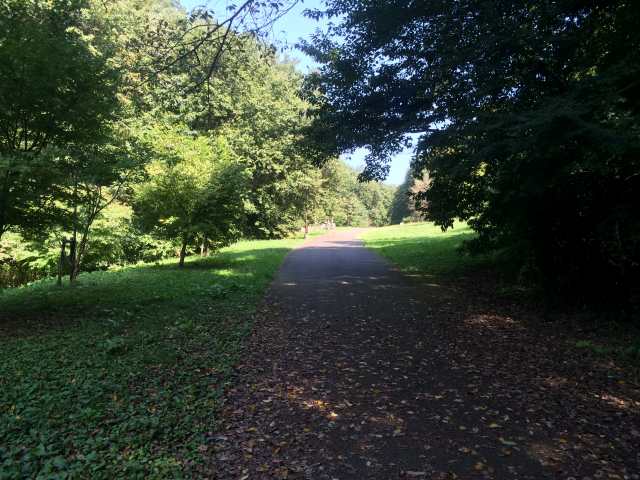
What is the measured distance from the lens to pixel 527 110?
710 centimetres

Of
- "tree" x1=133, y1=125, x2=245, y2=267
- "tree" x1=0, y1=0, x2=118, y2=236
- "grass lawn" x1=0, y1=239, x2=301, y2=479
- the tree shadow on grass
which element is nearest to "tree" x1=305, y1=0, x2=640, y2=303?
the tree shadow on grass

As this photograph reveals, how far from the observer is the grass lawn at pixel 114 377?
11.8 feet

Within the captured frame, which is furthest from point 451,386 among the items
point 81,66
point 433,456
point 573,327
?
point 81,66

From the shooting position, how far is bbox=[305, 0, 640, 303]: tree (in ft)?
20.6

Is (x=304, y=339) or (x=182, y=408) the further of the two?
(x=304, y=339)

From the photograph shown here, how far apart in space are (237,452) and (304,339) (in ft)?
10.8

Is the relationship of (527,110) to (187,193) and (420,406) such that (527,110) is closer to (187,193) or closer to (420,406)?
(420,406)

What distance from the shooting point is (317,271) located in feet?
46.6

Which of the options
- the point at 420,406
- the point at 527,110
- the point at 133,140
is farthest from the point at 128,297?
the point at 527,110

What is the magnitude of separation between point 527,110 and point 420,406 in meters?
5.17

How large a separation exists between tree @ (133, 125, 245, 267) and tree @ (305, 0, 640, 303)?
19.6 ft

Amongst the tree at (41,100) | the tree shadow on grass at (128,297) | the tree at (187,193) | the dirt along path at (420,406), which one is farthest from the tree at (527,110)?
the tree at (187,193)

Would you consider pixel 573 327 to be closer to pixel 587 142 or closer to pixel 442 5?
pixel 587 142

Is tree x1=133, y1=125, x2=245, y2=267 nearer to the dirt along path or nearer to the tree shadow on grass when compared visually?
the tree shadow on grass
